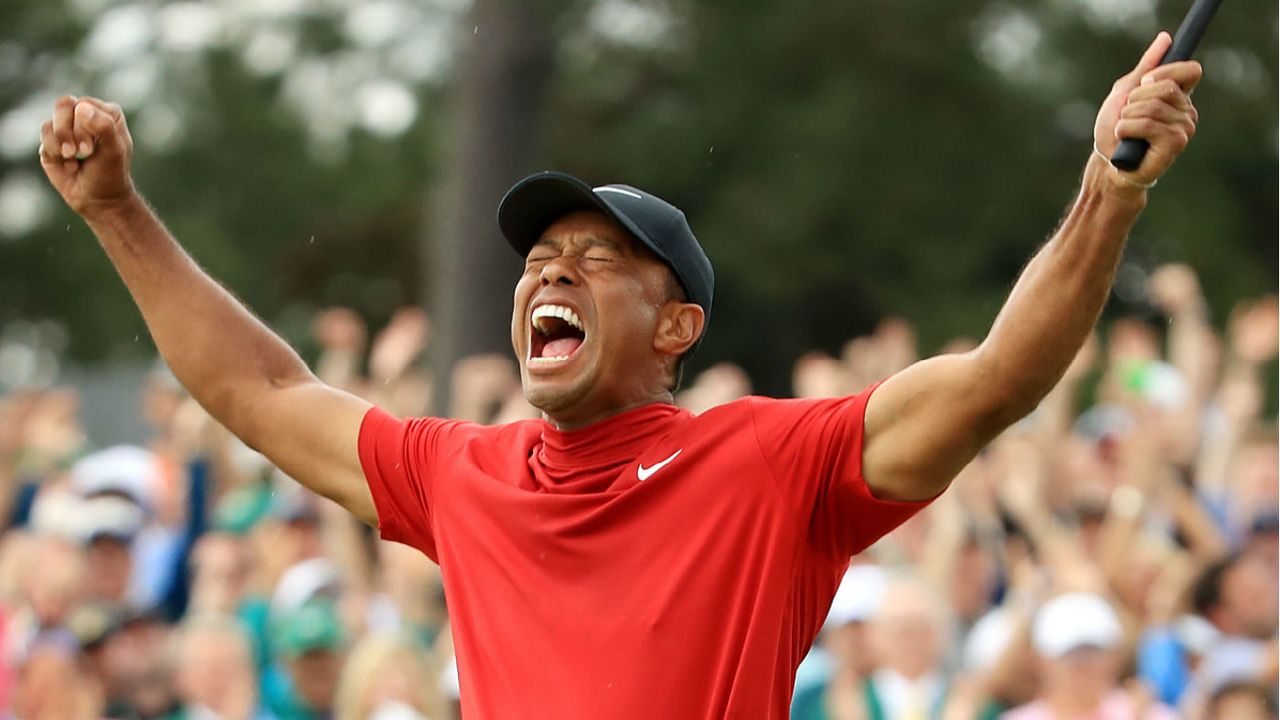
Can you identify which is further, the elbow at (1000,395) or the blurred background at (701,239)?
the blurred background at (701,239)

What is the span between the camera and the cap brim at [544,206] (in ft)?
12.4

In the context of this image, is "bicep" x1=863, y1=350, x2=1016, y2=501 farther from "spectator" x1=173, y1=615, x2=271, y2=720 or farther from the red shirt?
"spectator" x1=173, y1=615, x2=271, y2=720

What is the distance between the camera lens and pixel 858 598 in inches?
278

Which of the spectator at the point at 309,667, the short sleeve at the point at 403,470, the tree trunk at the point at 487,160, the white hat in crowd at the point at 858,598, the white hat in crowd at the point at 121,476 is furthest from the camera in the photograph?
the tree trunk at the point at 487,160

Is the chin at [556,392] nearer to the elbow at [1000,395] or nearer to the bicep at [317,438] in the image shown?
the bicep at [317,438]

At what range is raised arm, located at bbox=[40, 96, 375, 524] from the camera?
13.4 feet

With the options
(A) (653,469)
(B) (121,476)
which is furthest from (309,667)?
(A) (653,469)

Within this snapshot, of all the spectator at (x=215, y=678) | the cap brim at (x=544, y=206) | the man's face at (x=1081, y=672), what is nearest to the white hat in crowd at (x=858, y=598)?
the man's face at (x=1081, y=672)

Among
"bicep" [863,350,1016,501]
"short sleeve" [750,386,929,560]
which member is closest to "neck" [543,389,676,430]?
"short sleeve" [750,386,929,560]

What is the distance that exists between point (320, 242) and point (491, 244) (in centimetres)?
1139

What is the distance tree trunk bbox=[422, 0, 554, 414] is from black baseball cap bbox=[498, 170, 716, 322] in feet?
35.2

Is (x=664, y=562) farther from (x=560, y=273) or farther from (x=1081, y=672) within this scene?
(x=1081, y=672)

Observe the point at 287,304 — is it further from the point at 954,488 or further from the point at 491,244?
the point at 954,488

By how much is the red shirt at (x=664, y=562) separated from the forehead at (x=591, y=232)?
0.35 meters
